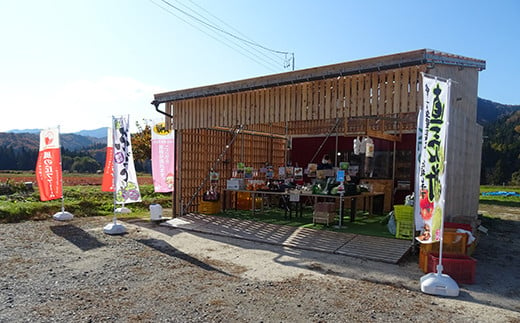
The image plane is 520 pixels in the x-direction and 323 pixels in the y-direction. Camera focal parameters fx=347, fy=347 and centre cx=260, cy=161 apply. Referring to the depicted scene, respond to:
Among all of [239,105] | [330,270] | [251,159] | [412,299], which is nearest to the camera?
[412,299]

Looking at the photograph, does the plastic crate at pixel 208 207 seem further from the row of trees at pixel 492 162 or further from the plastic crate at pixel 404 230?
the row of trees at pixel 492 162

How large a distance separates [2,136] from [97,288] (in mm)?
82660

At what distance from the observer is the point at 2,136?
70062 mm

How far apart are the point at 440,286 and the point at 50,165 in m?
9.81

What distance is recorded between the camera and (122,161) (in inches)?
339

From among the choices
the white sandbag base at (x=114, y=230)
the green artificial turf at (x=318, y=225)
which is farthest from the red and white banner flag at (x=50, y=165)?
the green artificial turf at (x=318, y=225)

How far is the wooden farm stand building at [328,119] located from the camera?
22.0ft

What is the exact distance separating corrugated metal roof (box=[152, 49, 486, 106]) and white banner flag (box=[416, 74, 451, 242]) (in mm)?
1574

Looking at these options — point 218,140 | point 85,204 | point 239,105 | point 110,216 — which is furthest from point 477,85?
point 85,204

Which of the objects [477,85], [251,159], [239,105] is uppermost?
[477,85]

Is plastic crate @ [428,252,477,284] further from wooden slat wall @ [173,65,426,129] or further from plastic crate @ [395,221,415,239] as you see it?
wooden slat wall @ [173,65,426,129]

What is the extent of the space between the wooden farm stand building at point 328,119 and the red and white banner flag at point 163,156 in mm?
229

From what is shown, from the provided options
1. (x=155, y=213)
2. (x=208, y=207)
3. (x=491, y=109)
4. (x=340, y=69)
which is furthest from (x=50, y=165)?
(x=491, y=109)

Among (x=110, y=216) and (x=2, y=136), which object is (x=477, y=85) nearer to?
(x=110, y=216)
